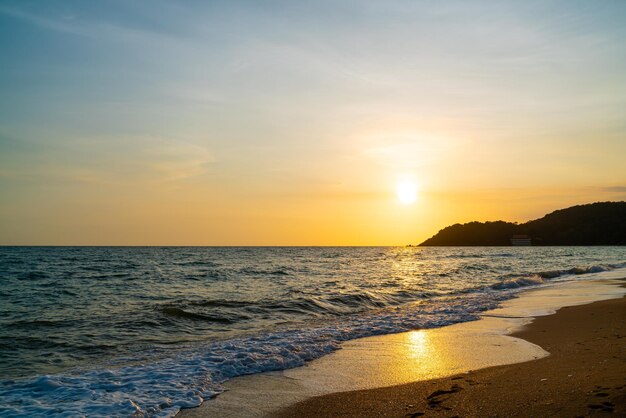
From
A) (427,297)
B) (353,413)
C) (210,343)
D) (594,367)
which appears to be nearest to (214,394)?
(353,413)

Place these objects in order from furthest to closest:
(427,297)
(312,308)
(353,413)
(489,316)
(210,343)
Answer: (427,297)
(312,308)
(489,316)
(210,343)
(353,413)

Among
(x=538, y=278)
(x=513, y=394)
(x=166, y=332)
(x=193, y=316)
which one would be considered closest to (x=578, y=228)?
(x=538, y=278)

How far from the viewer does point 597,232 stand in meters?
155

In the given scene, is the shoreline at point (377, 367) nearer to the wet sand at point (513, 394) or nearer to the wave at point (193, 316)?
the wet sand at point (513, 394)

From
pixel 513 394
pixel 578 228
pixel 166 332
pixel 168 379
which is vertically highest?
pixel 578 228

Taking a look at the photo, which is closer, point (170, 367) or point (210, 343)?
point (170, 367)

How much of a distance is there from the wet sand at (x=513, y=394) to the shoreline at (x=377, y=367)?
0.22m

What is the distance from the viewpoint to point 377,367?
883 cm

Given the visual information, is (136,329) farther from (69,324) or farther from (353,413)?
(353,413)

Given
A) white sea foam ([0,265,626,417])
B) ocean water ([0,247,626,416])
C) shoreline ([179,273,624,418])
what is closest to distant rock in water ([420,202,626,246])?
ocean water ([0,247,626,416])

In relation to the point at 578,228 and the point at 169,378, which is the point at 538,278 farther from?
the point at 578,228

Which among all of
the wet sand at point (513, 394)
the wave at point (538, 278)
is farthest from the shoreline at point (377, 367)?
the wave at point (538, 278)

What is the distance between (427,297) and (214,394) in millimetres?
17481

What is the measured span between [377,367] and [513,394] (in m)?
2.89
